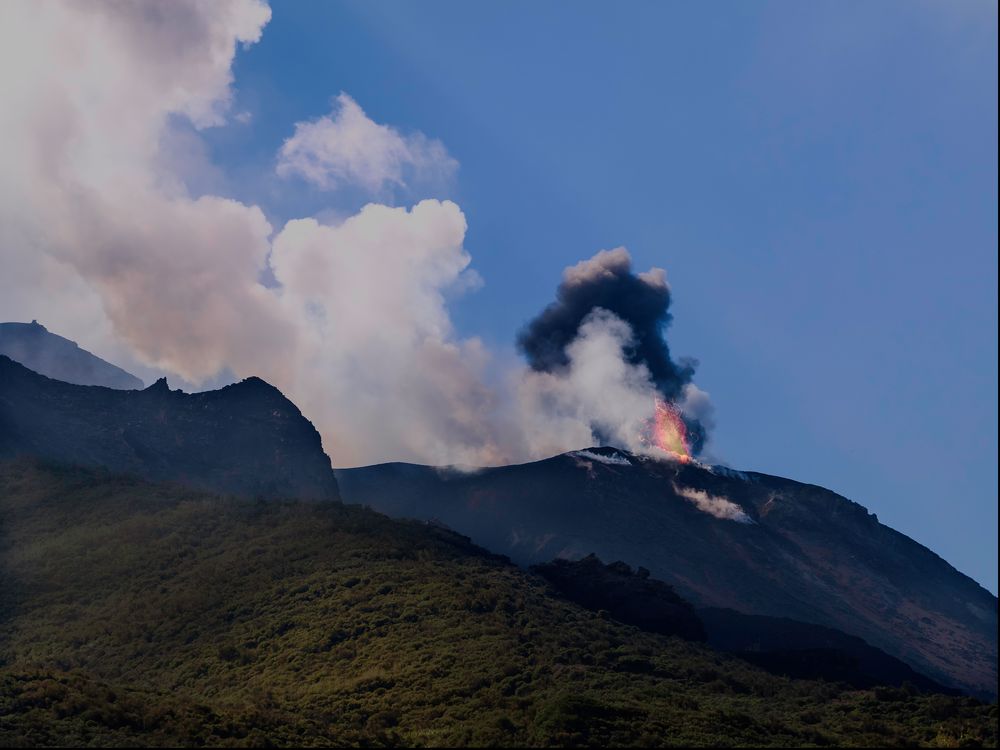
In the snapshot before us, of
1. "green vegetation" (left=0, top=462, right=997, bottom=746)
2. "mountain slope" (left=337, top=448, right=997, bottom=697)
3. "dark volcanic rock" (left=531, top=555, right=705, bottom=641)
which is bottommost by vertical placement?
"green vegetation" (left=0, top=462, right=997, bottom=746)


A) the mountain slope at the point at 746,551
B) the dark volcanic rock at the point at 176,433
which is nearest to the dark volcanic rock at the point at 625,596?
the mountain slope at the point at 746,551

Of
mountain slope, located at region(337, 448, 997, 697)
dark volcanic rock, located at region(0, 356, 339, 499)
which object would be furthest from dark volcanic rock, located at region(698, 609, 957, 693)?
dark volcanic rock, located at region(0, 356, 339, 499)

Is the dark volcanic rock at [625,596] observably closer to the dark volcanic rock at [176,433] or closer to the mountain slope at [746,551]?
the mountain slope at [746,551]

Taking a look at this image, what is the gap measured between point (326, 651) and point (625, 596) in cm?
4188

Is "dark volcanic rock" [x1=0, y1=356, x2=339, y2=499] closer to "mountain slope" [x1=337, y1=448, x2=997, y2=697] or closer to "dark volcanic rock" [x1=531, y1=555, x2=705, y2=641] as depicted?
"mountain slope" [x1=337, y1=448, x2=997, y2=697]

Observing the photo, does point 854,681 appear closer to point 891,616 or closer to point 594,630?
point 594,630

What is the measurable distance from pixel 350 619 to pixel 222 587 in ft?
61.0

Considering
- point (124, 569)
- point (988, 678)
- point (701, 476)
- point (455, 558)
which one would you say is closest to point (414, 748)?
point (455, 558)

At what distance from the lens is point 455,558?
97938mm

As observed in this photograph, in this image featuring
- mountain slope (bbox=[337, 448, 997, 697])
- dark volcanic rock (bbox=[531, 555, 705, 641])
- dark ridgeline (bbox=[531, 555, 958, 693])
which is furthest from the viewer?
mountain slope (bbox=[337, 448, 997, 697])

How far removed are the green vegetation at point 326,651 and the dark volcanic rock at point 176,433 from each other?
31670mm

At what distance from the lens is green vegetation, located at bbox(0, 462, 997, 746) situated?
160ft

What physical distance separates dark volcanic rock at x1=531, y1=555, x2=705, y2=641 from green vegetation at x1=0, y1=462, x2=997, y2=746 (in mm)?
8265

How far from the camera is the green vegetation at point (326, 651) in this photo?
48638mm
